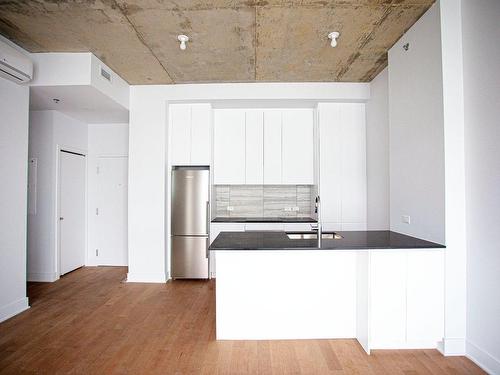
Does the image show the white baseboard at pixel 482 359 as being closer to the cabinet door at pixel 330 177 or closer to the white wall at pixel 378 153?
the white wall at pixel 378 153

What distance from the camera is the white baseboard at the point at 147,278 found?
404 centimetres

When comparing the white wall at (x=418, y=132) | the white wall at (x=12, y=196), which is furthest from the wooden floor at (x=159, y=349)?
the white wall at (x=418, y=132)

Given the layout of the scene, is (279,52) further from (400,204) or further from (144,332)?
(144,332)

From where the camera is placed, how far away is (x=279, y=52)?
311 centimetres

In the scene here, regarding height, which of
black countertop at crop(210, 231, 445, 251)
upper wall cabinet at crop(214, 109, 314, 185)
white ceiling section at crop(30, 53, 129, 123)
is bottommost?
black countertop at crop(210, 231, 445, 251)

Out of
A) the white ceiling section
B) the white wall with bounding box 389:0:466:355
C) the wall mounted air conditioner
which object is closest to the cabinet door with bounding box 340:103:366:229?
the white wall with bounding box 389:0:466:355

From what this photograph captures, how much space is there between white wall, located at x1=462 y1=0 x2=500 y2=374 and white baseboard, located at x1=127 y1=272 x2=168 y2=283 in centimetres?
364

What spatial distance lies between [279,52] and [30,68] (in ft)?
9.15

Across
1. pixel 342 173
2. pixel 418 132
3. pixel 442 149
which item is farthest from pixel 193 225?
pixel 442 149

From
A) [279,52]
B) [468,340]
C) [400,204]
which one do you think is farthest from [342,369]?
[279,52]

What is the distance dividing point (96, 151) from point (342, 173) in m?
4.35

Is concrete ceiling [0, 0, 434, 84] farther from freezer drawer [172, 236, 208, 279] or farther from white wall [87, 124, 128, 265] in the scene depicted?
freezer drawer [172, 236, 208, 279]

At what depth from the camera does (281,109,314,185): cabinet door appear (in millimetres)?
4418

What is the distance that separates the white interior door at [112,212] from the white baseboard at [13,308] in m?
1.71
